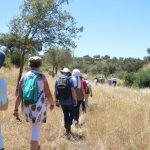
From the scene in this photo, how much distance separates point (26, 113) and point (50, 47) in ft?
44.1

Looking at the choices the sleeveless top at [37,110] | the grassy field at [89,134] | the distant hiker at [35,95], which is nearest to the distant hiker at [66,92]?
the grassy field at [89,134]

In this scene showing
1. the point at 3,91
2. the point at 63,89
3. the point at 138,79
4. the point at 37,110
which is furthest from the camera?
the point at 138,79

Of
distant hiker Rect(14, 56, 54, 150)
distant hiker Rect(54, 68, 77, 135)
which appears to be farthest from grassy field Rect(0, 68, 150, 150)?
distant hiker Rect(14, 56, 54, 150)

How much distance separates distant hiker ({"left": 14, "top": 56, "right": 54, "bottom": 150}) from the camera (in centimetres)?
800

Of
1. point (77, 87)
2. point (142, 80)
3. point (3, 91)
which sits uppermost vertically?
point (3, 91)

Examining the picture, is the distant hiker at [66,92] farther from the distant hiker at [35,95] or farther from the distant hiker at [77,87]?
the distant hiker at [35,95]

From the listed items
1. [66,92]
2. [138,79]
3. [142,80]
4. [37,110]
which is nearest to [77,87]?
[66,92]

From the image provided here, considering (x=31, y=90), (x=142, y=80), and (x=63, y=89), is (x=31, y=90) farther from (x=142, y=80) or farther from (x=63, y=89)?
(x=142, y=80)

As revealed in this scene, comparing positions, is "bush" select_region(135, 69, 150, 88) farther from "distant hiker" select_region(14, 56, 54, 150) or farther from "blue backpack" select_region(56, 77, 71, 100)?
"distant hiker" select_region(14, 56, 54, 150)

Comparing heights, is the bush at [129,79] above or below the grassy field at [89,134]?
below

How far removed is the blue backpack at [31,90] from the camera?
26.2 feet

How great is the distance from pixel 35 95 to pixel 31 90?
4.4 inches

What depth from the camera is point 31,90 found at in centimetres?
796

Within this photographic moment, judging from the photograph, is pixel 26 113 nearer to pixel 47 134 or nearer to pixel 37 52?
pixel 47 134
